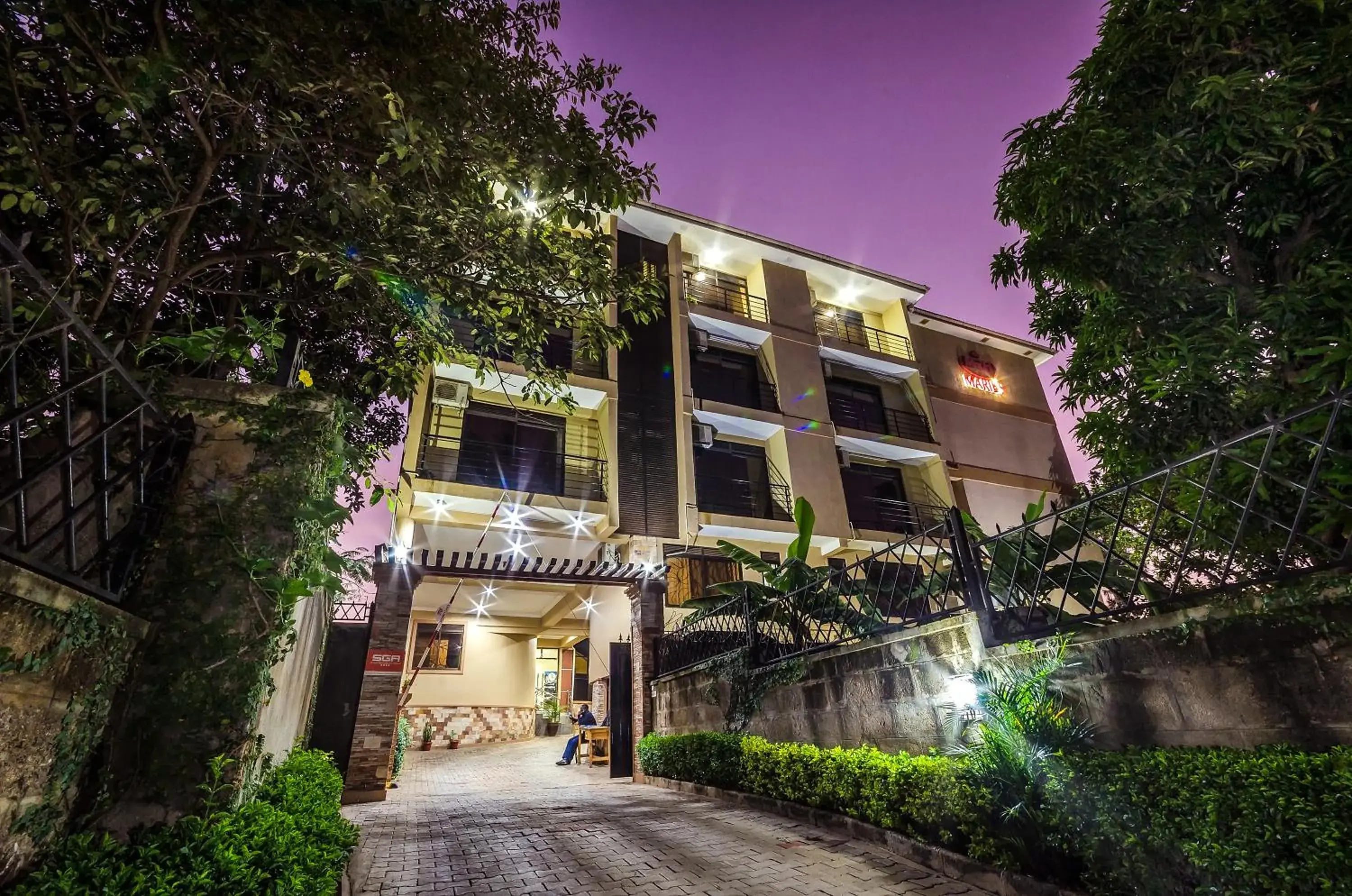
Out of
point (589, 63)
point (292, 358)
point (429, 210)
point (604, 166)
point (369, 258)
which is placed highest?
point (589, 63)

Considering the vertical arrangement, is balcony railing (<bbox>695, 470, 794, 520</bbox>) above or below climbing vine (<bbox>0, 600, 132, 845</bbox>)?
above

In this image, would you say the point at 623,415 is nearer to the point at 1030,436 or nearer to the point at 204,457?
the point at 204,457

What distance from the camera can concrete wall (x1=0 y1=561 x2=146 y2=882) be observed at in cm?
203

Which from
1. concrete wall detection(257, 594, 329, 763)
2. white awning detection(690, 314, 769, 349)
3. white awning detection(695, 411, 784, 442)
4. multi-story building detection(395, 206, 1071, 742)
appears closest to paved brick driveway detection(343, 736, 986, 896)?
concrete wall detection(257, 594, 329, 763)

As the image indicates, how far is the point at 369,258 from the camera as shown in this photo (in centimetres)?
447

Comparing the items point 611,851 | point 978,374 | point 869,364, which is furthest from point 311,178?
point 978,374

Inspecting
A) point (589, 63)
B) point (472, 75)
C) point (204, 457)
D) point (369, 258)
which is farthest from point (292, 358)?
point (589, 63)

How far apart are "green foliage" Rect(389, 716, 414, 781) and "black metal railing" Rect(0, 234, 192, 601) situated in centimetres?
865

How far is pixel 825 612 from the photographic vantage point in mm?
7871

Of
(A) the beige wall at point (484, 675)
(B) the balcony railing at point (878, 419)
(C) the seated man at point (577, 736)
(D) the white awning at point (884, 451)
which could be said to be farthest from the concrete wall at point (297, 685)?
(B) the balcony railing at point (878, 419)

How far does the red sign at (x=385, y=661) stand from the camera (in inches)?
385

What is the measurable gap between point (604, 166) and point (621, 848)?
6449mm

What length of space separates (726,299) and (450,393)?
→ 34.5ft

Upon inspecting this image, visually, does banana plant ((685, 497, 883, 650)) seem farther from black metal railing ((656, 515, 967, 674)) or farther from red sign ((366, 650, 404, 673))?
red sign ((366, 650, 404, 673))
